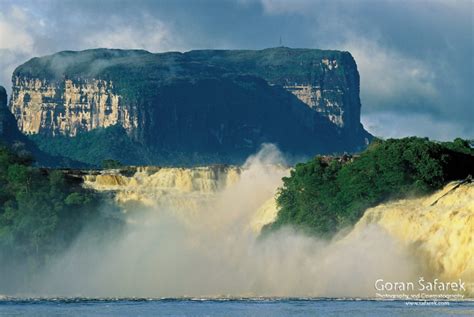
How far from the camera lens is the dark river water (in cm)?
9619

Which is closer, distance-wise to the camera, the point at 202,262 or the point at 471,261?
the point at 471,261

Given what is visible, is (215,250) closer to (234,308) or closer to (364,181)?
(364,181)

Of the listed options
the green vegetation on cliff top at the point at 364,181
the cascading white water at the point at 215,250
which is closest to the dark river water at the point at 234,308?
the cascading white water at the point at 215,250

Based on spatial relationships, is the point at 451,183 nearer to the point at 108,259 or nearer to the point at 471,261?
the point at 471,261

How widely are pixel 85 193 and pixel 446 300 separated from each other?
194 feet

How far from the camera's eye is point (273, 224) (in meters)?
139

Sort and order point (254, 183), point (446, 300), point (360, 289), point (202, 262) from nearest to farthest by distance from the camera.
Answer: point (446, 300), point (360, 289), point (202, 262), point (254, 183)

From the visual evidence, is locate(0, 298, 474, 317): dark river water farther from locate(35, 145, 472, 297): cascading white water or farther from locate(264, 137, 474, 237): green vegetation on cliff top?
locate(264, 137, 474, 237): green vegetation on cliff top

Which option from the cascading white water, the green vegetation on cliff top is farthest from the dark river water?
the green vegetation on cliff top

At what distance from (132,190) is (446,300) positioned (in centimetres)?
A: 6690

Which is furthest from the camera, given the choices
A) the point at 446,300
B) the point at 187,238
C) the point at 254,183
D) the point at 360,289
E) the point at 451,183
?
the point at 254,183

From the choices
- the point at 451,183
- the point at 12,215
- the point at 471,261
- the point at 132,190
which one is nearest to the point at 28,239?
the point at 12,215

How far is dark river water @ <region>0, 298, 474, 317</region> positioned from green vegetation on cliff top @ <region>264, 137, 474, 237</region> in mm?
16542

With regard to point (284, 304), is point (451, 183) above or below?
above
